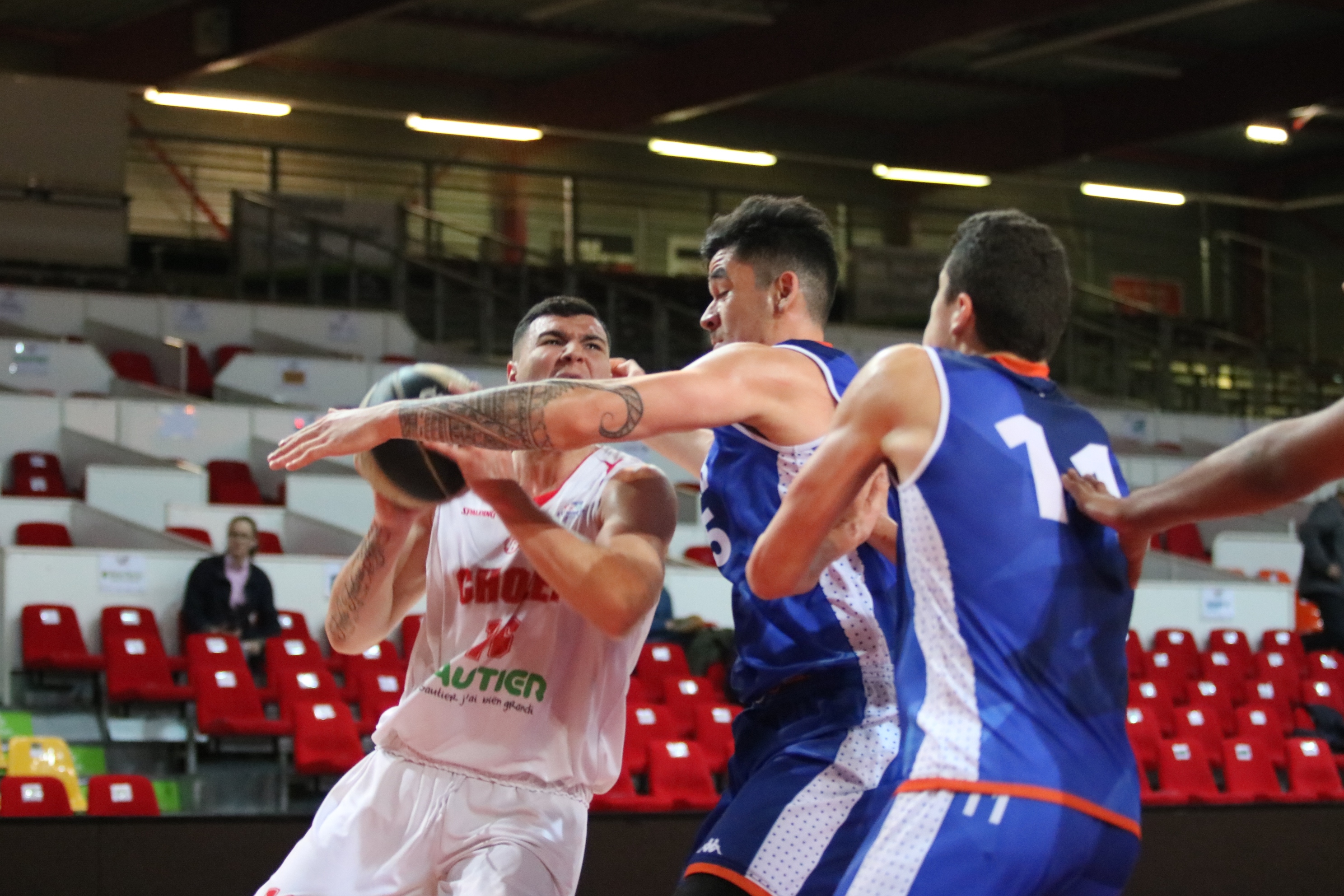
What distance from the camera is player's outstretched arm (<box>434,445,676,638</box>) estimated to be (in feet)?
9.82

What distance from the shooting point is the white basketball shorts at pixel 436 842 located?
311 cm

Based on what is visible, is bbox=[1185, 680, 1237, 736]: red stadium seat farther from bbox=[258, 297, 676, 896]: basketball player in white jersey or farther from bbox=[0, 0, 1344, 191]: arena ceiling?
bbox=[258, 297, 676, 896]: basketball player in white jersey

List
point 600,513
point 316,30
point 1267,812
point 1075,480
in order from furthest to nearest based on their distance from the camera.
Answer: point 316,30 → point 1267,812 → point 600,513 → point 1075,480

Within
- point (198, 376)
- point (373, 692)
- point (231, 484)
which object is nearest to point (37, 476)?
point (231, 484)

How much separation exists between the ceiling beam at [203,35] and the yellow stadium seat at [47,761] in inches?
357

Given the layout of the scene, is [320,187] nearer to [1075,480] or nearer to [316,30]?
[316,30]

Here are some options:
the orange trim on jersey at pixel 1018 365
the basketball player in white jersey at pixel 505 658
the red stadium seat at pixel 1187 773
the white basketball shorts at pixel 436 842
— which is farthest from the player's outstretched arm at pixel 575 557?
the red stadium seat at pixel 1187 773

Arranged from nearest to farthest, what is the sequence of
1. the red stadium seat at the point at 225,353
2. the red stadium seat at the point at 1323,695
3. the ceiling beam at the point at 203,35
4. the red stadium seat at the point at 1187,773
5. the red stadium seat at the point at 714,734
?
the red stadium seat at the point at 714,734, the red stadium seat at the point at 1187,773, the red stadium seat at the point at 1323,695, the red stadium seat at the point at 225,353, the ceiling beam at the point at 203,35

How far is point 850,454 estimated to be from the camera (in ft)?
8.16

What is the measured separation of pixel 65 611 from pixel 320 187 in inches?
470

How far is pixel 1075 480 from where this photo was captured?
2473 mm

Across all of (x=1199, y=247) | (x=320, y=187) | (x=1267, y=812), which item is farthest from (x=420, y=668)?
(x=1199, y=247)

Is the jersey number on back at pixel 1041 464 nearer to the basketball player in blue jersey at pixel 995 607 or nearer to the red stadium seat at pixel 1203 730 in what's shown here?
the basketball player in blue jersey at pixel 995 607

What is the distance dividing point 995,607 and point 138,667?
6.65m
